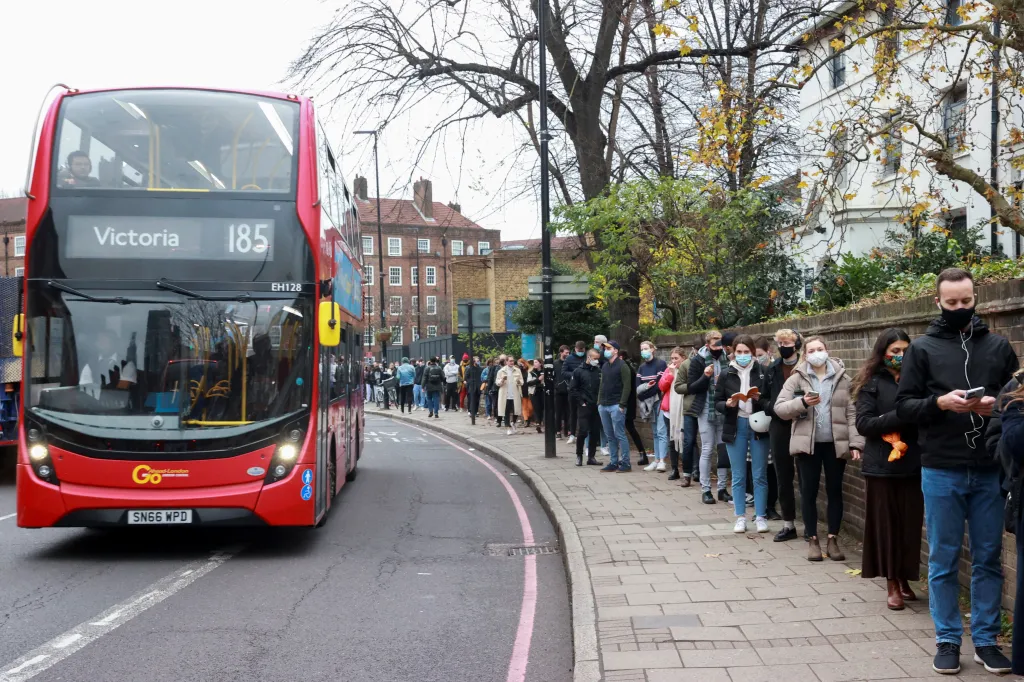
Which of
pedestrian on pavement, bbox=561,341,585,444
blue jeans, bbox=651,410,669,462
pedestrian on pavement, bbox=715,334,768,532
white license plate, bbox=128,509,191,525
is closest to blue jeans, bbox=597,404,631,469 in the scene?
blue jeans, bbox=651,410,669,462

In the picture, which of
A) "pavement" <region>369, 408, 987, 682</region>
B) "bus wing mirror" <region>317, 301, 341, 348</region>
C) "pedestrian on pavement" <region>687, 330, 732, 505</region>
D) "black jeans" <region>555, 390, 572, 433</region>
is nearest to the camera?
"pavement" <region>369, 408, 987, 682</region>

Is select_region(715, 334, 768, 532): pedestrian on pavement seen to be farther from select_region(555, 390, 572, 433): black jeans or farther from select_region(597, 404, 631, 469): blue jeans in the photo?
select_region(555, 390, 572, 433): black jeans

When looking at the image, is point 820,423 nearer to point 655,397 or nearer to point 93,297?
point 93,297

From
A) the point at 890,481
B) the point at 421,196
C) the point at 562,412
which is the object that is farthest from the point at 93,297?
the point at 562,412

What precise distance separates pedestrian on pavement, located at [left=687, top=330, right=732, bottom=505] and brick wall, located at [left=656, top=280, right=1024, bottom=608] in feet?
2.92

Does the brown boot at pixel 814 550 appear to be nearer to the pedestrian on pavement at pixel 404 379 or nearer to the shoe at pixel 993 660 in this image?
the shoe at pixel 993 660

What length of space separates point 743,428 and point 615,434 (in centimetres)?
560

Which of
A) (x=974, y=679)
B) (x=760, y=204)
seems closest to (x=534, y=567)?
(x=974, y=679)

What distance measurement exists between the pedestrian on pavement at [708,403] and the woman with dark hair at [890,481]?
14.7 feet

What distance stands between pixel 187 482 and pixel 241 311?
1.52m

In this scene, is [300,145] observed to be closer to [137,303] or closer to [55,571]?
[137,303]

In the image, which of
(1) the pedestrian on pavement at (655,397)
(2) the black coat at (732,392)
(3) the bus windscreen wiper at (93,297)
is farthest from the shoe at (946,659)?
(1) the pedestrian on pavement at (655,397)

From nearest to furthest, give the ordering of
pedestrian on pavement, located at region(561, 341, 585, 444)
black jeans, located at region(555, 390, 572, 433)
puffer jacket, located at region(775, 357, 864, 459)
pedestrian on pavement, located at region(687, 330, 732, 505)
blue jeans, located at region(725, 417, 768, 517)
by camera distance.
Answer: puffer jacket, located at region(775, 357, 864, 459) → blue jeans, located at region(725, 417, 768, 517) → pedestrian on pavement, located at region(687, 330, 732, 505) → pedestrian on pavement, located at region(561, 341, 585, 444) → black jeans, located at region(555, 390, 572, 433)

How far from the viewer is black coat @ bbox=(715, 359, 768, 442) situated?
9.17m
